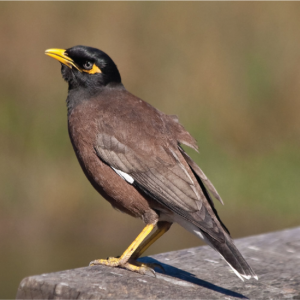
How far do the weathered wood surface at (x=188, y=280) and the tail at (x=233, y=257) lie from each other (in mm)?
94

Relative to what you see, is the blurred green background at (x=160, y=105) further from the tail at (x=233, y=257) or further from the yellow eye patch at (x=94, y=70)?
the tail at (x=233, y=257)

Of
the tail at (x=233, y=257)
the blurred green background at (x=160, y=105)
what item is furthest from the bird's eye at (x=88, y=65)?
the blurred green background at (x=160, y=105)

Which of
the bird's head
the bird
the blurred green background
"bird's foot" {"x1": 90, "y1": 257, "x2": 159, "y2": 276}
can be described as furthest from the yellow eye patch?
the blurred green background

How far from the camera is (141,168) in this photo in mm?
5309

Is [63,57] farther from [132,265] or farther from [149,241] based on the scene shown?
[132,265]

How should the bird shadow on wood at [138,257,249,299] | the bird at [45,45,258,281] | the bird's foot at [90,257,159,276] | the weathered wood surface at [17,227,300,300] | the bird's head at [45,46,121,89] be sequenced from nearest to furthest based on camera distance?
the weathered wood surface at [17,227,300,300], the bird shadow on wood at [138,257,249,299], the bird's foot at [90,257,159,276], the bird at [45,45,258,281], the bird's head at [45,46,121,89]

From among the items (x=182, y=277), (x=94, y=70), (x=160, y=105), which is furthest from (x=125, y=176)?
(x=160, y=105)

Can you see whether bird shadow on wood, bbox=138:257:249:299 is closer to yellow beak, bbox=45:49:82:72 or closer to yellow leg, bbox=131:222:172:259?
yellow leg, bbox=131:222:172:259

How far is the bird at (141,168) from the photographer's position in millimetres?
5059

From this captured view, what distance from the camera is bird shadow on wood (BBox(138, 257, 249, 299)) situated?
4301 mm

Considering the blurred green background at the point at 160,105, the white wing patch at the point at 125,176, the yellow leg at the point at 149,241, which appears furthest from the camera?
the blurred green background at the point at 160,105

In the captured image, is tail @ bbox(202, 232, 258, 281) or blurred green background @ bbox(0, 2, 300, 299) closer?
tail @ bbox(202, 232, 258, 281)

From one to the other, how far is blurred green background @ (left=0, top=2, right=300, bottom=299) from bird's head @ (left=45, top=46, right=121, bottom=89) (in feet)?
13.5

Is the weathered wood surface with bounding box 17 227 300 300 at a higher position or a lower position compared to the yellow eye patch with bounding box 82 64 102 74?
lower
